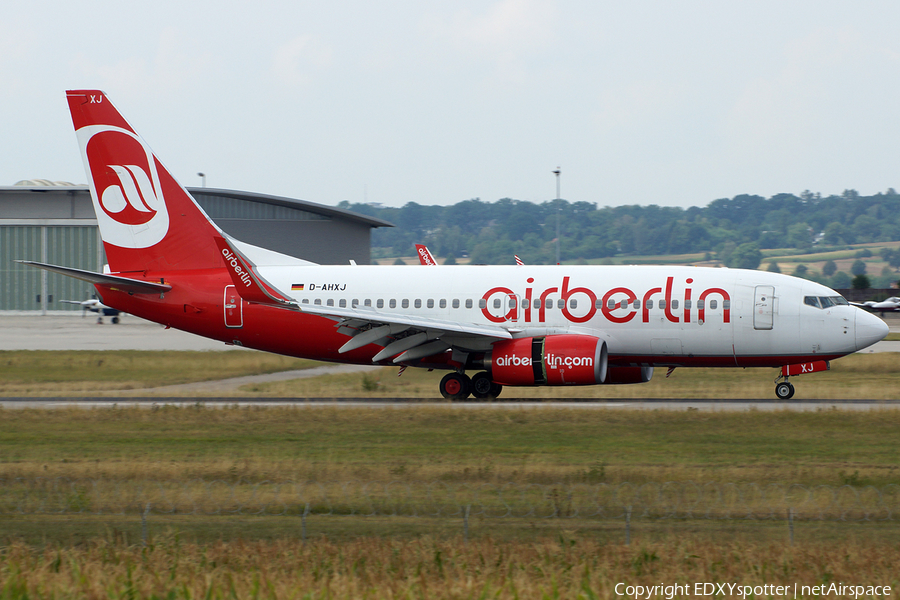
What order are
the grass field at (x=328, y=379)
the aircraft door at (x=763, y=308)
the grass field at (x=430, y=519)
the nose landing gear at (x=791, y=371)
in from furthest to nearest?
the grass field at (x=328, y=379) → the nose landing gear at (x=791, y=371) → the aircraft door at (x=763, y=308) → the grass field at (x=430, y=519)

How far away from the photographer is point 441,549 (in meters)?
12.8

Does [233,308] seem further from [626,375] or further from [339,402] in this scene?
[626,375]

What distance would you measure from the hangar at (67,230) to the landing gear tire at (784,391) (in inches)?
2304

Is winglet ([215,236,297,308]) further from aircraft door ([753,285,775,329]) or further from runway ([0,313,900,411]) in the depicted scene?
aircraft door ([753,285,775,329])

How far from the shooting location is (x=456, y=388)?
30.4 metres

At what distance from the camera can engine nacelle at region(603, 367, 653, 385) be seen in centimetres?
3098

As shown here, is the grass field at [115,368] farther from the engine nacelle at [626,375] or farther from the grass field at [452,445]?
the engine nacelle at [626,375]

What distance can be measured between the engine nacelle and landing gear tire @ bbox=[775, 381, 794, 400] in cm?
397

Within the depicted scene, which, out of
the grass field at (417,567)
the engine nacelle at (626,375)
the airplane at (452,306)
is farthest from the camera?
the engine nacelle at (626,375)

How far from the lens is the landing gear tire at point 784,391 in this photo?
97.1 ft

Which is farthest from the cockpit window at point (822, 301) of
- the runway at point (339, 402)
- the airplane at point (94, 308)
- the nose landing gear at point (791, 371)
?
the airplane at point (94, 308)

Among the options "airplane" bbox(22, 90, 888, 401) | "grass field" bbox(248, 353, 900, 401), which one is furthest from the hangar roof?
"airplane" bbox(22, 90, 888, 401)

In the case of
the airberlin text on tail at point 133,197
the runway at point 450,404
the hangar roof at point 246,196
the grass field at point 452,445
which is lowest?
the grass field at point 452,445

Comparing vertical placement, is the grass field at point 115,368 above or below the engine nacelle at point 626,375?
below
